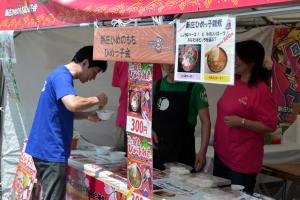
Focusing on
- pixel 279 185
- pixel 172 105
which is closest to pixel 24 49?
pixel 172 105

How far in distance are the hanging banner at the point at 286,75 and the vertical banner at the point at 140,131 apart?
3.55 m

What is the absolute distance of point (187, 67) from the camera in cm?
191

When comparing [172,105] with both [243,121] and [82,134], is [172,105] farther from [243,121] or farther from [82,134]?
[82,134]

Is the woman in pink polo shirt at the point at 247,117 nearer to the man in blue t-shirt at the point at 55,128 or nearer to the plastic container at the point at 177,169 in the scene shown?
the plastic container at the point at 177,169

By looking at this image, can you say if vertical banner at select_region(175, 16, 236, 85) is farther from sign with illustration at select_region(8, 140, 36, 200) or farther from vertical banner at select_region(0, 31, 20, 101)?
vertical banner at select_region(0, 31, 20, 101)

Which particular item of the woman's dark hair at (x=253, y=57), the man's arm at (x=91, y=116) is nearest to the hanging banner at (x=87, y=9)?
the man's arm at (x=91, y=116)

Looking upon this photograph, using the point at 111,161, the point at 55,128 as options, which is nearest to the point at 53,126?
the point at 55,128

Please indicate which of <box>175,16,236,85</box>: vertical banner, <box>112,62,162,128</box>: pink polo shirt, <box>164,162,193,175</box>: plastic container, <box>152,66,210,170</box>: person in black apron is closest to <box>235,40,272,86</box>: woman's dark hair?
<box>152,66,210,170</box>: person in black apron

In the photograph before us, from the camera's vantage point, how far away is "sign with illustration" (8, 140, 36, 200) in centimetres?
315

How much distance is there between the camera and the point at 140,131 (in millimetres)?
2264

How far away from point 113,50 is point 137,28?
26cm

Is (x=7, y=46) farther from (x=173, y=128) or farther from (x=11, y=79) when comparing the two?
(x=173, y=128)

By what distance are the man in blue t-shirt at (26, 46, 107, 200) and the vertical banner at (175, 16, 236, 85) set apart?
0.96 meters

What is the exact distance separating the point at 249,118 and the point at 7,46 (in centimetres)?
218
